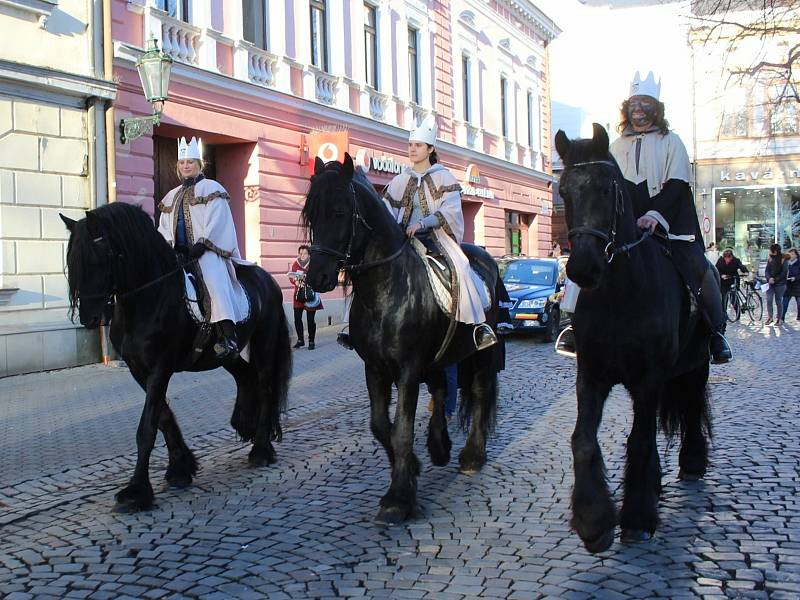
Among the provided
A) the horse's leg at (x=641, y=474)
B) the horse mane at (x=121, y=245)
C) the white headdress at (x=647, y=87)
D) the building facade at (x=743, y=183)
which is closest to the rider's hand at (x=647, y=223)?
the horse's leg at (x=641, y=474)

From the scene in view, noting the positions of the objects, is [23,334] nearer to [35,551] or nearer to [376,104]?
[35,551]

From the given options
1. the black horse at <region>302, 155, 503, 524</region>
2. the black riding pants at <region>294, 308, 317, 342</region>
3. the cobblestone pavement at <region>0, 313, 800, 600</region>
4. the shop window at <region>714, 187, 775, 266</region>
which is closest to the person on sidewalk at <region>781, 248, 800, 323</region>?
the black riding pants at <region>294, 308, 317, 342</region>

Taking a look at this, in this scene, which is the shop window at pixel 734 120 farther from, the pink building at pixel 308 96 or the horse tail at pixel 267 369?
the horse tail at pixel 267 369

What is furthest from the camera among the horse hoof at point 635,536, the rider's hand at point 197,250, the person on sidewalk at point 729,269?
the person on sidewalk at point 729,269

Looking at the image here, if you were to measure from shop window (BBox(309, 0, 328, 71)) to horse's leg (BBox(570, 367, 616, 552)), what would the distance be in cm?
1746

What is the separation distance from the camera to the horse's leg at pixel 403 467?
5098 mm

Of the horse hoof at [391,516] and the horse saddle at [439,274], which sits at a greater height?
the horse saddle at [439,274]

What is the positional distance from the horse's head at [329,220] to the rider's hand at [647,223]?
1.73 metres

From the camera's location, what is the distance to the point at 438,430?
644 centimetres

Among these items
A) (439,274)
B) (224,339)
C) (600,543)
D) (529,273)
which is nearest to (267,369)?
(224,339)

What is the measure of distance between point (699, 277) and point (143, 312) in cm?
377

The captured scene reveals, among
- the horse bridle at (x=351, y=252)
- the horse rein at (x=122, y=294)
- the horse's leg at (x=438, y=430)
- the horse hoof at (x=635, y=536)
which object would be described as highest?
the horse bridle at (x=351, y=252)

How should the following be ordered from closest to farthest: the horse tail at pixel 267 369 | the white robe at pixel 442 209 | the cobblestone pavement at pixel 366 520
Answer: the cobblestone pavement at pixel 366 520 < the white robe at pixel 442 209 < the horse tail at pixel 267 369

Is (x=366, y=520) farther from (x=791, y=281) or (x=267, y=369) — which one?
(x=791, y=281)
